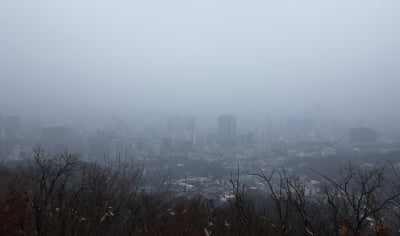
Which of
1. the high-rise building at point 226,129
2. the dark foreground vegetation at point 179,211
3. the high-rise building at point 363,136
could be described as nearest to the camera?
the dark foreground vegetation at point 179,211

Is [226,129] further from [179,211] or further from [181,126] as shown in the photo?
[179,211]

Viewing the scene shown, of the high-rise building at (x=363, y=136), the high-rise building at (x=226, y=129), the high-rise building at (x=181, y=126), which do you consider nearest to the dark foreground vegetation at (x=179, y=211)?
the high-rise building at (x=226, y=129)

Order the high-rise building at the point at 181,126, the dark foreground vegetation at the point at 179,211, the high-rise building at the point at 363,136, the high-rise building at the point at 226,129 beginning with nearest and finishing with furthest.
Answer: the dark foreground vegetation at the point at 179,211 → the high-rise building at the point at 363,136 → the high-rise building at the point at 226,129 → the high-rise building at the point at 181,126

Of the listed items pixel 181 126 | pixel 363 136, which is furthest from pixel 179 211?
pixel 181 126

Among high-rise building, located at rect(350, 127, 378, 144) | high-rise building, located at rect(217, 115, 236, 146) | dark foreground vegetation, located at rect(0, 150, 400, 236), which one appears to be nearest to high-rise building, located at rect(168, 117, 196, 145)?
high-rise building, located at rect(217, 115, 236, 146)

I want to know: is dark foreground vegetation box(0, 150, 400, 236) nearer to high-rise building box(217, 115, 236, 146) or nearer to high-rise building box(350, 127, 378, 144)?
high-rise building box(217, 115, 236, 146)

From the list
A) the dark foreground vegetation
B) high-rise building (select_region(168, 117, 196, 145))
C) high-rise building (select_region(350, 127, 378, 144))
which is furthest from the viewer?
high-rise building (select_region(168, 117, 196, 145))

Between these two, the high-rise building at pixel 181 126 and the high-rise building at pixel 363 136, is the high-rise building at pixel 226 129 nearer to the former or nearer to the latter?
the high-rise building at pixel 181 126

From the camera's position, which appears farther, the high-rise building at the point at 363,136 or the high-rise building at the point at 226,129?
the high-rise building at the point at 226,129
